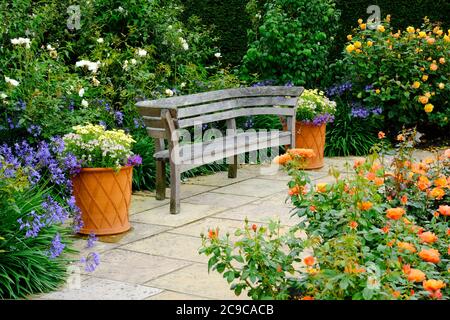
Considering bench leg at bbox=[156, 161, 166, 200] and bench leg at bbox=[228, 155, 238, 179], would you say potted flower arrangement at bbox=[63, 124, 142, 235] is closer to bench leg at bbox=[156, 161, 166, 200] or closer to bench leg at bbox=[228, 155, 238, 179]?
bench leg at bbox=[156, 161, 166, 200]

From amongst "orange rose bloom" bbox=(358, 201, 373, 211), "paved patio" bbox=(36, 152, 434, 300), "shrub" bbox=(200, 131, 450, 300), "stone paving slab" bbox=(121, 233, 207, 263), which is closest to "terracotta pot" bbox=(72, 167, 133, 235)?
"paved patio" bbox=(36, 152, 434, 300)

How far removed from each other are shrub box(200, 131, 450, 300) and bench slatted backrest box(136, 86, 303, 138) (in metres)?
2.88

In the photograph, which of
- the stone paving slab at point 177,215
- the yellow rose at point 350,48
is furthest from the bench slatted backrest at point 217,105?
the yellow rose at point 350,48

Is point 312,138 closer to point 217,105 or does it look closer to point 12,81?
point 217,105

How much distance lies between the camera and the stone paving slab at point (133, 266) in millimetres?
4953

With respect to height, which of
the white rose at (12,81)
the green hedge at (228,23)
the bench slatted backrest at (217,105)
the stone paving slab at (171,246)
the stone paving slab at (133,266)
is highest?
the green hedge at (228,23)

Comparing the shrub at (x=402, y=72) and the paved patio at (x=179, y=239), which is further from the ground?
the shrub at (x=402, y=72)

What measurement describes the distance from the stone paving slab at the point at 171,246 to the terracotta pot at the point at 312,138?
124 inches

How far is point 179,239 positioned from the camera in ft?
19.2

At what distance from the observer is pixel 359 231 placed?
3738mm

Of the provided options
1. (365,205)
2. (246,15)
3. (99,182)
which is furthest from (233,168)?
(365,205)

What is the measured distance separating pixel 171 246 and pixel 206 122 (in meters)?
2.12

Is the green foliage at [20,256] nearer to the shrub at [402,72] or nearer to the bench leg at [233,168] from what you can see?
the bench leg at [233,168]

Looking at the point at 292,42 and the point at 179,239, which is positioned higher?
the point at 292,42
